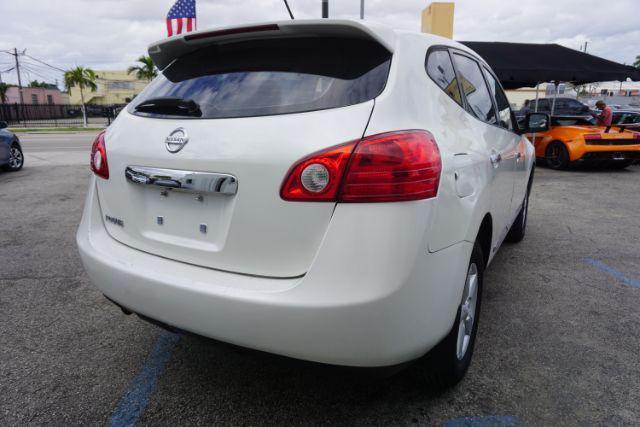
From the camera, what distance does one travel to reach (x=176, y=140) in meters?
1.84

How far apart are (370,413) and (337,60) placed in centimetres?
151

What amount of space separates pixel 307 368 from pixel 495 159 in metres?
1.55

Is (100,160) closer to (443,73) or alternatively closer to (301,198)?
(301,198)

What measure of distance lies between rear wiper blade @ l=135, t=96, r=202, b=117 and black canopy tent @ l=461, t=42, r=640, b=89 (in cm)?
1111

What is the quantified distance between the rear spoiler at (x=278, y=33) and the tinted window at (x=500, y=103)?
1.62 m

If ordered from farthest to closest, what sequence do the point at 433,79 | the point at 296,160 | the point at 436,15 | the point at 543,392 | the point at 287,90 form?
the point at 436,15 < the point at 543,392 < the point at 433,79 < the point at 287,90 < the point at 296,160

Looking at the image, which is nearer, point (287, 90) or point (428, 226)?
point (428, 226)

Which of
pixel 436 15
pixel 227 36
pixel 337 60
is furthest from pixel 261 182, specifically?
pixel 436 15

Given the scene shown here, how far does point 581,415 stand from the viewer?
206 centimetres

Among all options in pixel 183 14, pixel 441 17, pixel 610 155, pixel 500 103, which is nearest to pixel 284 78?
pixel 500 103

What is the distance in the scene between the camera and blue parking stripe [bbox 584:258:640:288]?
11.8 feet

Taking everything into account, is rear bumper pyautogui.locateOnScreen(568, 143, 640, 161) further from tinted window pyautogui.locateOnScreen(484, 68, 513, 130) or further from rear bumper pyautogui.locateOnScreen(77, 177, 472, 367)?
rear bumper pyautogui.locateOnScreen(77, 177, 472, 367)

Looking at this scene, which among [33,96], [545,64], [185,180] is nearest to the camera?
[185,180]

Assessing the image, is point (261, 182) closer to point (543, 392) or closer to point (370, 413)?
point (370, 413)
